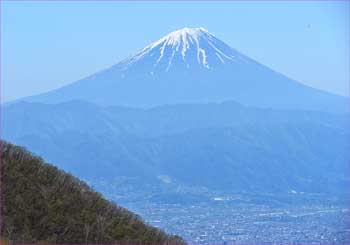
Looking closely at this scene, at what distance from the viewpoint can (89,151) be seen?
10456cm

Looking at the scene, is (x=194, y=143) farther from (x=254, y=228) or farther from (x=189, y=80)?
(x=254, y=228)

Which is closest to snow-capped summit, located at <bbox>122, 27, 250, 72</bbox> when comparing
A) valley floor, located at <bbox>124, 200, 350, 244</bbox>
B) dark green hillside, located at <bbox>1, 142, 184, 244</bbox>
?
valley floor, located at <bbox>124, 200, 350, 244</bbox>

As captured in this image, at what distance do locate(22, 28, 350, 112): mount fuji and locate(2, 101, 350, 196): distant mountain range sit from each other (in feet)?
56.1

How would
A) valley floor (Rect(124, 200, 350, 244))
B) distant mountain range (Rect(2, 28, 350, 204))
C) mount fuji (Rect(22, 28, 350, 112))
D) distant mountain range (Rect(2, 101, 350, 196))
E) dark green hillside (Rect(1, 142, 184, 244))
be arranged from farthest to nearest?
1. mount fuji (Rect(22, 28, 350, 112))
2. distant mountain range (Rect(2, 28, 350, 204))
3. distant mountain range (Rect(2, 101, 350, 196))
4. valley floor (Rect(124, 200, 350, 244))
5. dark green hillside (Rect(1, 142, 184, 244))

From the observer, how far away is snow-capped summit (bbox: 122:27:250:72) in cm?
16850

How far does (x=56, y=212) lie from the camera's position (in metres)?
9.59

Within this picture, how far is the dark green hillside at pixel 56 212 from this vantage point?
9227 millimetres

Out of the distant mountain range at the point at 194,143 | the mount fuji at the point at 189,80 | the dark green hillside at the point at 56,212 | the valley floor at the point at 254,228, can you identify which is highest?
the mount fuji at the point at 189,80

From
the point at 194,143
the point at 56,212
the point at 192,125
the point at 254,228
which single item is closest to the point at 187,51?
the point at 192,125

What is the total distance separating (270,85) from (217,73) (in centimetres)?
1051

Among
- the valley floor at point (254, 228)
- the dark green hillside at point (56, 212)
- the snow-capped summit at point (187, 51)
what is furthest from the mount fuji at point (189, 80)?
the dark green hillside at point (56, 212)

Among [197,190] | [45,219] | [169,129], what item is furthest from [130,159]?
[45,219]

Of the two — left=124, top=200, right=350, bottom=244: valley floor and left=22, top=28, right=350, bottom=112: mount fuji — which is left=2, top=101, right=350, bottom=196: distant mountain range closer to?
left=22, top=28, right=350, bottom=112: mount fuji

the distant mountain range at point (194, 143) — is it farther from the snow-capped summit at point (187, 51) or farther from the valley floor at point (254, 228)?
the valley floor at point (254, 228)
